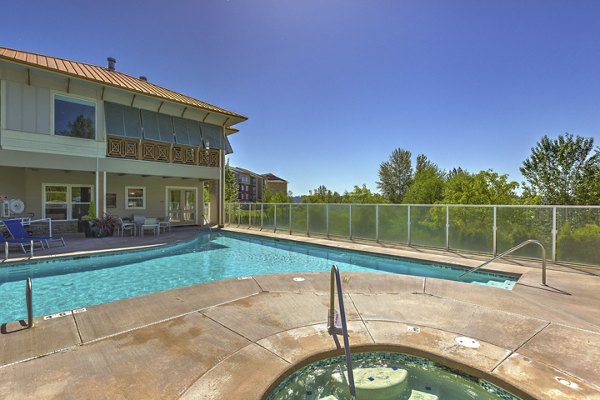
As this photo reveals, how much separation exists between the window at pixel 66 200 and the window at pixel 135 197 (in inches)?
67.1

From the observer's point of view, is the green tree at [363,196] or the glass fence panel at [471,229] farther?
the green tree at [363,196]

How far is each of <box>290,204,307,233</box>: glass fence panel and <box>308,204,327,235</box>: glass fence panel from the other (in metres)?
0.38

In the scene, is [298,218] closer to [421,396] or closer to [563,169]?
[421,396]

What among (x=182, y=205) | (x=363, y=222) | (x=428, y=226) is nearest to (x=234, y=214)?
(x=182, y=205)

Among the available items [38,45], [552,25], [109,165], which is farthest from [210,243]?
[552,25]

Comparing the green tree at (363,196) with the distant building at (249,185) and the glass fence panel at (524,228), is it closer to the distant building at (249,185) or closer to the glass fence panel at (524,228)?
the glass fence panel at (524,228)

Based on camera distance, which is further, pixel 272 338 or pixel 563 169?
pixel 563 169

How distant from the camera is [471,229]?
8914 millimetres

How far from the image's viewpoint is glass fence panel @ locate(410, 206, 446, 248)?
9523mm

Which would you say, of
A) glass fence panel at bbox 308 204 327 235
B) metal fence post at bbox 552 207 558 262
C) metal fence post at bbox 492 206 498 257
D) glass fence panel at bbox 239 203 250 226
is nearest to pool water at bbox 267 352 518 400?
metal fence post at bbox 552 207 558 262

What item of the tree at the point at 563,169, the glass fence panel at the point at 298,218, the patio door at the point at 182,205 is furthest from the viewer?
the tree at the point at 563,169

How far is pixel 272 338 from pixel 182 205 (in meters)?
16.1

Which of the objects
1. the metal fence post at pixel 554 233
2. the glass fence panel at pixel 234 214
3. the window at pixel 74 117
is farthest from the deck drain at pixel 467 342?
the glass fence panel at pixel 234 214

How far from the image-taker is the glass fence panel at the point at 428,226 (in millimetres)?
9523
